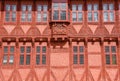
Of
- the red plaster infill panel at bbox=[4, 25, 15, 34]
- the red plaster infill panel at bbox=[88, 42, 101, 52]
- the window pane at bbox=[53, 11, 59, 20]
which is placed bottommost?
the red plaster infill panel at bbox=[88, 42, 101, 52]

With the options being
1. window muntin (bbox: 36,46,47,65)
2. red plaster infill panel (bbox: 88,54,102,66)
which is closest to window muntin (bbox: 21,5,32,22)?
window muntin (bbox: 36,46,47,65)

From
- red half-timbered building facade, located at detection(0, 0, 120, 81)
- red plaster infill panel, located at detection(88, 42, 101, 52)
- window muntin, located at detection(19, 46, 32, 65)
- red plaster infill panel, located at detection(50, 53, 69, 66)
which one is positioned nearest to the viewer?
red half-timbered building facade, located at detection(0, 0, 120, 81)

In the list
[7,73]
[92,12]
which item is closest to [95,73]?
[92,12]

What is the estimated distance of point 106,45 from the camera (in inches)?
792

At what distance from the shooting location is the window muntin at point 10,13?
2061cm

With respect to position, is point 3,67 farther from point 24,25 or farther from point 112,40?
point 112,40

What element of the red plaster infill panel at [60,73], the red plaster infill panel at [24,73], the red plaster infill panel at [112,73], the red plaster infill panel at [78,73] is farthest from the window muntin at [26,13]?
the red plaster infill panel at [112,73]

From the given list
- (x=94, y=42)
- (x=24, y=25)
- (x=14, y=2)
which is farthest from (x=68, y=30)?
(x=14, y=2)

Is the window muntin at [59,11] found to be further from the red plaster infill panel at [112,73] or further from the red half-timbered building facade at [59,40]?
the red plaster infill panel at [112,73]

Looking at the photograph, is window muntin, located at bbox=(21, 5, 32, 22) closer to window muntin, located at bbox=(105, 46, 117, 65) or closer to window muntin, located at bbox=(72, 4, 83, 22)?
window muntin, located at bbox=(72, 4, 83, 22)

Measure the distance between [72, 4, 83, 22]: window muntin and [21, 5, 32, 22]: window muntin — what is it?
3.63 meters

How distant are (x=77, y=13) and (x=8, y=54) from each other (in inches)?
261

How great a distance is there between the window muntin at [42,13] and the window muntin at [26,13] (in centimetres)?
67

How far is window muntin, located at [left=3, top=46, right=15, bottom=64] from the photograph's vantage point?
1984cm
